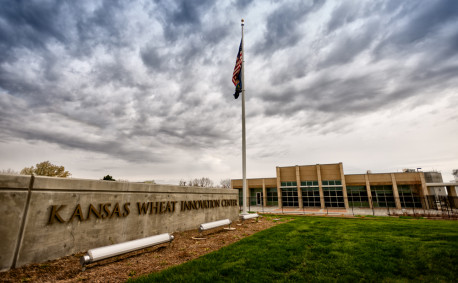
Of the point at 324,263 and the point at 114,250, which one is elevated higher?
the point at 114,250

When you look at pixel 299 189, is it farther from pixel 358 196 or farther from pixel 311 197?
pixel 358 196

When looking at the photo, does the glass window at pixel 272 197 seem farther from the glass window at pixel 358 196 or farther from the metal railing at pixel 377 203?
the glass window at pixel 358 196

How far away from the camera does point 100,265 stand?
5160mm

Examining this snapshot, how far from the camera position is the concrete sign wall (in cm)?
471

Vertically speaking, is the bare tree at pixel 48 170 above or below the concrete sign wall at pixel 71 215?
above

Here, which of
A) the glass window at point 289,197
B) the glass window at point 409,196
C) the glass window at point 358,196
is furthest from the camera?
the glass window at point 289,197

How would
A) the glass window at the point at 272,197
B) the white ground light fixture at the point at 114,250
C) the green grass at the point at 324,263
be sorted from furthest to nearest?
the glass window at the point at 272,197, the white ground light fixture at the point at 114,250, the green grass at the point at 324,263

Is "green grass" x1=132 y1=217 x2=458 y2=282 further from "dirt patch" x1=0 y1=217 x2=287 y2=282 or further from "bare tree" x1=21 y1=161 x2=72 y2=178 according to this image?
"bare tree" x1=21 y1=161 x2=72 y2=178

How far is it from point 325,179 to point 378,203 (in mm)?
8671

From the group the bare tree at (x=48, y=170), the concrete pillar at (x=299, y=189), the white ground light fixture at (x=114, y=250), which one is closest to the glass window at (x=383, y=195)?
the concrete pillar at (x=299, y=189)

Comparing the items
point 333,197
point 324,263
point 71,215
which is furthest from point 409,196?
point 71,215

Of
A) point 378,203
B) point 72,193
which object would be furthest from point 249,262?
point 378,203

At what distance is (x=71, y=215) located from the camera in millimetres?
5777

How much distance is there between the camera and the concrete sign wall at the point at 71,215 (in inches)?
185
